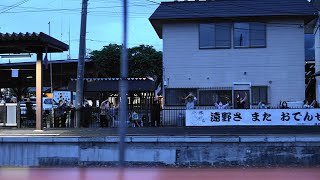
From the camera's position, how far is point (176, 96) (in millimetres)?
27484

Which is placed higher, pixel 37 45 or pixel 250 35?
pixel 250 35

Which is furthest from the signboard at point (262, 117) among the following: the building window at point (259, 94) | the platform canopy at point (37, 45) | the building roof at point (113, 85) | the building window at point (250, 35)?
the platform canopy at point (37, 45)

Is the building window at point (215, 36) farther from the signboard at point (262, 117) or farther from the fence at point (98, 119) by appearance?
the signboard at point (262, 117)

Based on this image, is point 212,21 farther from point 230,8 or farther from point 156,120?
point 156,120

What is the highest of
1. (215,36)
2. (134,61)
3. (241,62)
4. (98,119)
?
(134,61)

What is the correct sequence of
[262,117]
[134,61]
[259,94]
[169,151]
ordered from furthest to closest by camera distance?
[134,61]
[259,94]
[262,117]
[169,151]

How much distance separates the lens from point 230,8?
90.4 feet

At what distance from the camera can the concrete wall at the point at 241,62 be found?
26.8 metres

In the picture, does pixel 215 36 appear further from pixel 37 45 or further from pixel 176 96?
pixel 37 45

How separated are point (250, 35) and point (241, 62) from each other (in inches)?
66.1

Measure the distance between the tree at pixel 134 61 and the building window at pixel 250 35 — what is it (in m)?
18.9

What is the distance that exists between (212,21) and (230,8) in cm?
135

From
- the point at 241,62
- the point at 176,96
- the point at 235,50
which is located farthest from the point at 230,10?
the point at 176,96

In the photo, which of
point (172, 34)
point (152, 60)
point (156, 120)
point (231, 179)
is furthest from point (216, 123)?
point (152, 60)
